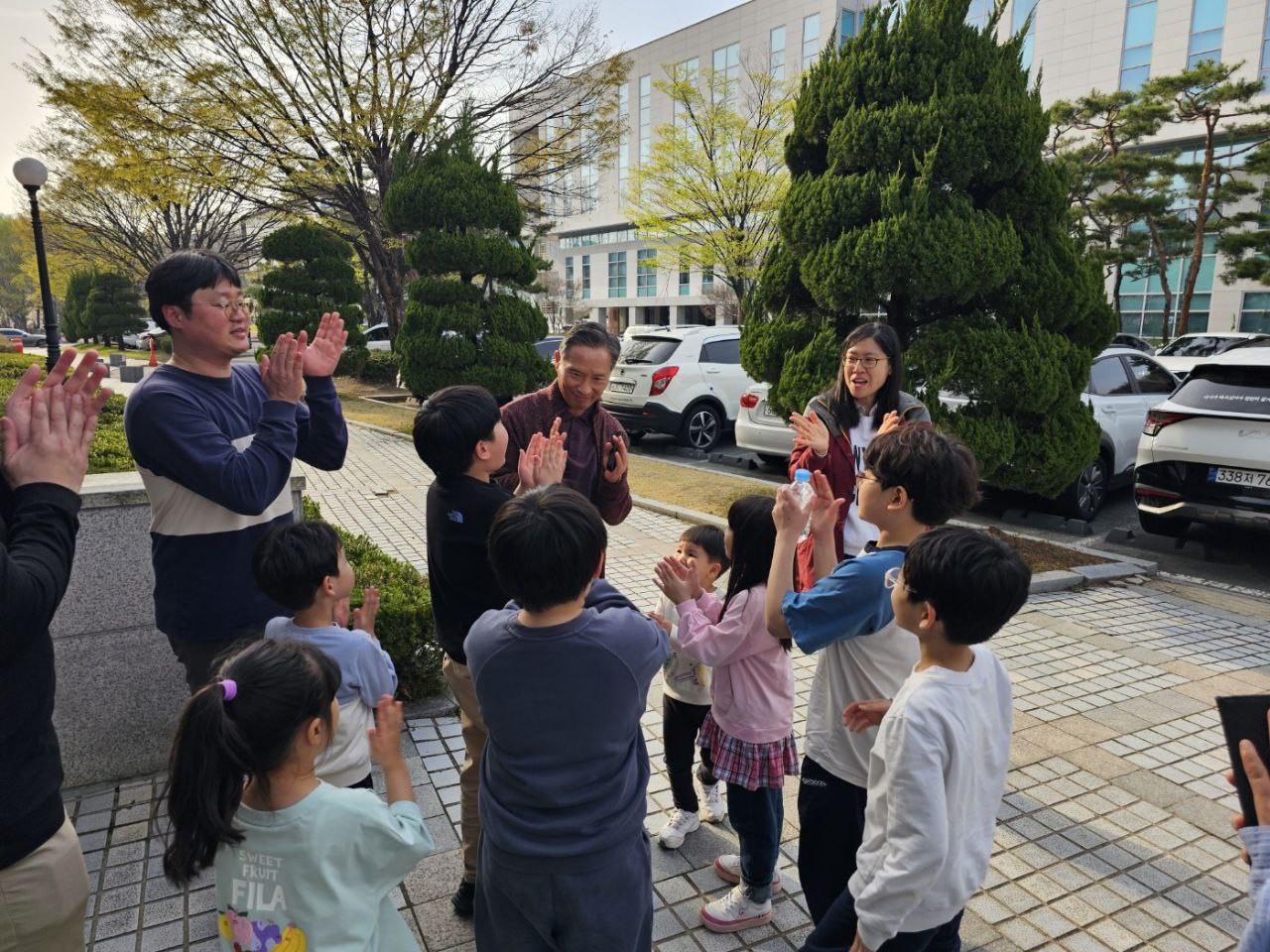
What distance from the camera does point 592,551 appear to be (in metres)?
1.70

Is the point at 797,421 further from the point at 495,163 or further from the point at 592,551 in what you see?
the point at 495,163

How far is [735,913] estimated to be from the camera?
103 inches

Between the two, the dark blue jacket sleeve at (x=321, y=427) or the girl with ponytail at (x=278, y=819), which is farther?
the dark blue jacket sleeve at (x=321, y=427)

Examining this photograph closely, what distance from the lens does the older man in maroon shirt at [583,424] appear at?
3.20 m

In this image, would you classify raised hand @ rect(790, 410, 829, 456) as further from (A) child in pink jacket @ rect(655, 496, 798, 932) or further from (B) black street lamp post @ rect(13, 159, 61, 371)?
(B) black street lamp post @ rect(13, 159, 61, 371)

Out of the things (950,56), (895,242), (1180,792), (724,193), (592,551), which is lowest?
(1180,792)

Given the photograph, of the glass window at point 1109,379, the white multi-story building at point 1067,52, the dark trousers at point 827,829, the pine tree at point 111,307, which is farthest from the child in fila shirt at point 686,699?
the pine tree at point 111,307

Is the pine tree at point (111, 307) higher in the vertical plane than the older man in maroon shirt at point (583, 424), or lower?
higher

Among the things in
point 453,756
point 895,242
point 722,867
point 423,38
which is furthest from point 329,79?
point 722,867

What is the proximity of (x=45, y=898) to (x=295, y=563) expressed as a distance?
0.91 meters

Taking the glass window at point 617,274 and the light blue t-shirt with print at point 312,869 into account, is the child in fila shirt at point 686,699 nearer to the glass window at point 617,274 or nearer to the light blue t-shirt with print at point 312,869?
the light blue t-shirt with print at point 312,869

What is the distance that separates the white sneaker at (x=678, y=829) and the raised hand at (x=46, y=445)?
2291 millimetres

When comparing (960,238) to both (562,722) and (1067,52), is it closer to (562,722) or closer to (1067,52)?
(562,722)

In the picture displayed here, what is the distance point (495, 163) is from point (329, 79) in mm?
4746
